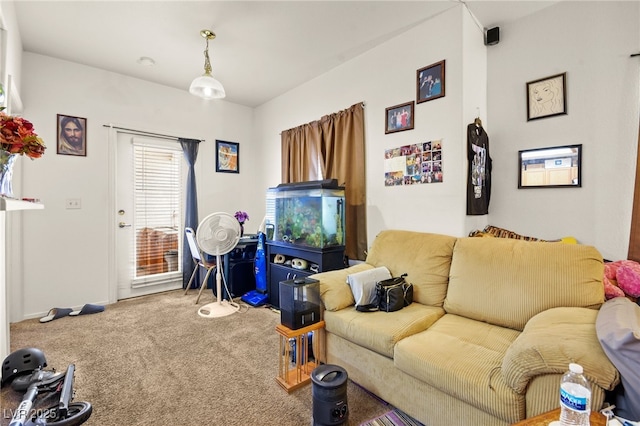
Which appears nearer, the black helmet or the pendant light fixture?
the black helmet

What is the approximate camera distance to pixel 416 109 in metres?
2.76

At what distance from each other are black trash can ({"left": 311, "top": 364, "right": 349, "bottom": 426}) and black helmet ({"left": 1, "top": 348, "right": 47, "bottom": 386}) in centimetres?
197

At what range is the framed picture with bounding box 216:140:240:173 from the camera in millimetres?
4566

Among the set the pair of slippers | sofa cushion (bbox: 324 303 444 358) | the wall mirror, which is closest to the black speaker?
the wall mirror

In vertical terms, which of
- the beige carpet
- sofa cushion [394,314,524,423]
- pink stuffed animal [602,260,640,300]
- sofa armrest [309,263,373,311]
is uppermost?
Answer: pink stuffed animal [602,260,640,300]

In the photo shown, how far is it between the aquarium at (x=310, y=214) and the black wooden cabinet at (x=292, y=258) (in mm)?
62

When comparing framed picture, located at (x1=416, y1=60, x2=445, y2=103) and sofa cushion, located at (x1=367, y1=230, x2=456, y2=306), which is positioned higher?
framed picture, located at (x1=416, y1=60, x2=445, y2=103)

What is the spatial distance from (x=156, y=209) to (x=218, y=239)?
1390 millimetres

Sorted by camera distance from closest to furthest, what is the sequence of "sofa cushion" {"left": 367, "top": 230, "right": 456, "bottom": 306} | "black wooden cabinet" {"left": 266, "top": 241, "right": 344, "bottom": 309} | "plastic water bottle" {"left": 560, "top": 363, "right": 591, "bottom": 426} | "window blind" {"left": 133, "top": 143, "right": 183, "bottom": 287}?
"plastic water bottle" {"left": 560, "top": 363, "right": 591, "bottom": 426} → "sofa cushion" {"left": 367, "top": 230, "right": 456, "bottom": 306} → "black wooden cabinet" {"left": 266, "top": 241, "right": 344, "bottom": 309} → "window blind" {"left": 133, "top": 143, "right": 183, "bottom": 287}

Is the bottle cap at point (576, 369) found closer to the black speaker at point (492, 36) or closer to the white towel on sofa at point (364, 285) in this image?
the white towel on sofa at point (364, 285)

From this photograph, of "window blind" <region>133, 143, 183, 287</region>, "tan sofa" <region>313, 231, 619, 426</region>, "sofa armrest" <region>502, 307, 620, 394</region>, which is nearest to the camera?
"sofa armrest" <region>502, 307, 620, 394</region>

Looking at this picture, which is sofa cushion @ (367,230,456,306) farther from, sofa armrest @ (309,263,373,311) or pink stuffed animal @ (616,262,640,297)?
pink stuffed animal @ (616,262,640,297)

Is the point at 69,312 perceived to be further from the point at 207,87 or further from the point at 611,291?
the point at 611,291

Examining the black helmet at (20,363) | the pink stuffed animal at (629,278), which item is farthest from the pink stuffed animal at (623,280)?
the black helmet at (20,363)
